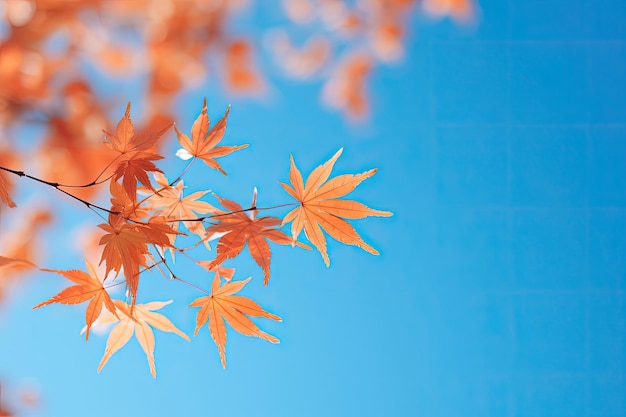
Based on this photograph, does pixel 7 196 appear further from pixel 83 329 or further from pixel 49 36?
pixel 49 36

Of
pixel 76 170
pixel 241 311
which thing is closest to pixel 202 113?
pixel 241 311

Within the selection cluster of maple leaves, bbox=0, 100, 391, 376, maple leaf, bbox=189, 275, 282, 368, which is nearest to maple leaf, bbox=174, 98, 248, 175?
cluster of maple leaves, bbox=0, 100, 391, 376

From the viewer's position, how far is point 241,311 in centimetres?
50

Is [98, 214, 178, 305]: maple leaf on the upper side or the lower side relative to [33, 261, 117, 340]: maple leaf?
upper

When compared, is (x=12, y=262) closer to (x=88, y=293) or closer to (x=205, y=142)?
(x=88, y=293)

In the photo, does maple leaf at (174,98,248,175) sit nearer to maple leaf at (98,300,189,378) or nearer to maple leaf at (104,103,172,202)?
maple leaf at (104,103,172,202)

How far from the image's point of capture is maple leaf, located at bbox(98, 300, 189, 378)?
52 centimetres

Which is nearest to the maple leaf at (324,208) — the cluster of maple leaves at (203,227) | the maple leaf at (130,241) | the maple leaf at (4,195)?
the cluster of maple leaves at (203,227)

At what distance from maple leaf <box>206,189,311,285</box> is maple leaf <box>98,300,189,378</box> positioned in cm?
13

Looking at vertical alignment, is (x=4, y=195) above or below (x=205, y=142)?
below

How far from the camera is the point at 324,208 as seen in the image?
1.54 ft

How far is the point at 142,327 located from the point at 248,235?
0.56 feet

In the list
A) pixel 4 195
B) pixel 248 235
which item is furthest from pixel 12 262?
pixel 248 235

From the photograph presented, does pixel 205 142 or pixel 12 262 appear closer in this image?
pixel 12 262
